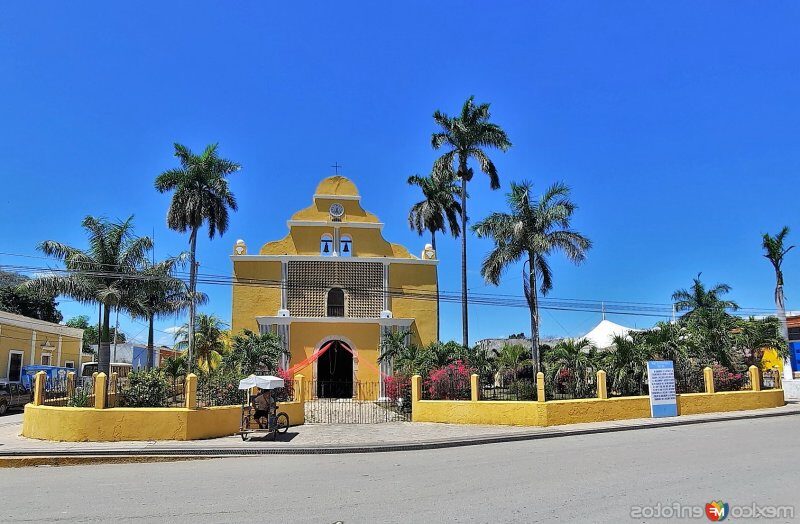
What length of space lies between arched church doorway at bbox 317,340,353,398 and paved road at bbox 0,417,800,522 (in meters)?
15.2

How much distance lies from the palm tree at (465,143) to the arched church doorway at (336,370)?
5.99 meters

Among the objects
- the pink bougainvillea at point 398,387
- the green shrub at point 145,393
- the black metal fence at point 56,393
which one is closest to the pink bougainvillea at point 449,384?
the pink bougainvillea at point 398,387

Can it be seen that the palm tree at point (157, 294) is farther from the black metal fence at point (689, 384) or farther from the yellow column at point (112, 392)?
the black metal fence at point (689, 384)

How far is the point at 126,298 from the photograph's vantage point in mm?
27703

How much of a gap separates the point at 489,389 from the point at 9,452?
45.9 feet

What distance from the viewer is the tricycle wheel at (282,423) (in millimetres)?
15461

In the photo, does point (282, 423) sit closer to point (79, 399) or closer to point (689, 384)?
point (79, 399)

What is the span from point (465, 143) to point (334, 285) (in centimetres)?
975

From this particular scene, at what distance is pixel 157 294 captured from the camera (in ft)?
101

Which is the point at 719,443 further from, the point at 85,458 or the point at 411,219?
the point at 411,219

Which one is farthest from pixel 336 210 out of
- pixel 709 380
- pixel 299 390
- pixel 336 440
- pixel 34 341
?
pixel 34 341

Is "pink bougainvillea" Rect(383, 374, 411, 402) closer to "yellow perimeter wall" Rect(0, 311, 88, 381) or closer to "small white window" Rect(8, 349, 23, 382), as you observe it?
"yellow perimeter wall" Rect(0, 311, 88, 381)

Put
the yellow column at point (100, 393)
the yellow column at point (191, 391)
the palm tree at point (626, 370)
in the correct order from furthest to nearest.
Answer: the palm tree at point (626, 370)
the yellow column at point (191, 391)
the yellow column at point (100, 393)

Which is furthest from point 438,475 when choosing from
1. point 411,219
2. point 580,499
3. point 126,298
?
point 411,219
